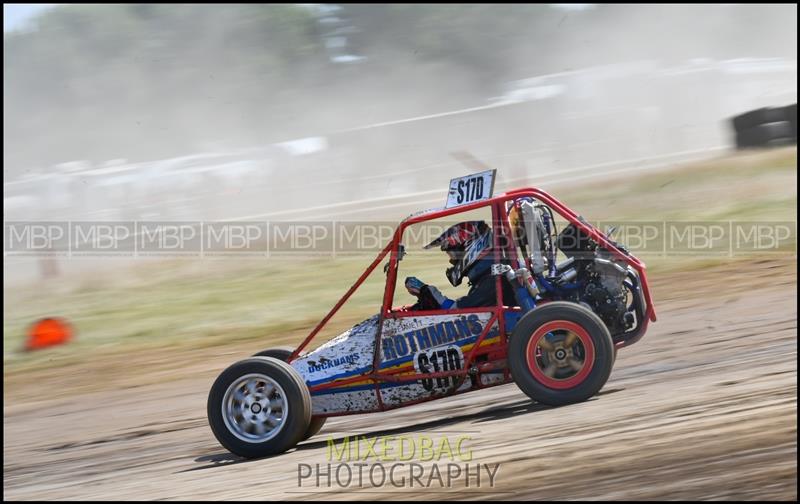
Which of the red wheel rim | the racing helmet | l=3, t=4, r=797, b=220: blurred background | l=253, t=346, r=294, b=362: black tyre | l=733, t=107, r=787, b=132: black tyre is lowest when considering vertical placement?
the red wheel rim

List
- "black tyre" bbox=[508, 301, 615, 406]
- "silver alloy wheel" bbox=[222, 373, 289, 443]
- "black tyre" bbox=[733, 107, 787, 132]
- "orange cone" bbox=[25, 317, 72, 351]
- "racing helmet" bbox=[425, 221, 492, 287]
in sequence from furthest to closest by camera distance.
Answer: "black tyre" bbox=[733, 107, 787, 132] → "orange cone" bbox=[25, 317, 72, 351] → "racing helmet" bbox=[425, 221, 492, 287] → "silver alloy wheel" bbox=[222, 373, 289, 443] → "black tyre" bbox=[508, 301, 615, 406]

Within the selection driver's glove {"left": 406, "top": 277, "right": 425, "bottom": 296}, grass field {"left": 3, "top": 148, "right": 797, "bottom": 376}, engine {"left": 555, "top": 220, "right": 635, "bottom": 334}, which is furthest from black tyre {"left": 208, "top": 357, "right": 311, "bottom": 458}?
grass field {"left": 3, "top": 148, "right": 797, "bottom": 376}

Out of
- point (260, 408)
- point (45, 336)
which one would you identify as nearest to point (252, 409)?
point (260, 408)

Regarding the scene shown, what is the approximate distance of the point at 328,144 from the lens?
74.0ft

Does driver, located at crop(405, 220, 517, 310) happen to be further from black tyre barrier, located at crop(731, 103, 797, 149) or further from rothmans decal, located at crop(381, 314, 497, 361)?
black tyre barrier, located at crop(731, 103, 797, 149)

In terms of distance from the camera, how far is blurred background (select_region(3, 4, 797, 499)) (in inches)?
434

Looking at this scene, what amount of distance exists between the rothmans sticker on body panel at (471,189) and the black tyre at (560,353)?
0.82 metres

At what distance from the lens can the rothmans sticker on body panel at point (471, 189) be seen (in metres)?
6.12

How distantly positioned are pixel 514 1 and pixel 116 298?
66.4 ft

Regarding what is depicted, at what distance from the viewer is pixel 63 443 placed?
7.83m

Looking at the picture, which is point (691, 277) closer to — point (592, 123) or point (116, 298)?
point (116, 298)

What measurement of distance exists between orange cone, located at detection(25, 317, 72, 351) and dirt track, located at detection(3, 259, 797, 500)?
67.5 inches

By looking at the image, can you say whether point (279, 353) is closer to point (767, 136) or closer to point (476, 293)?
point (476, 293)

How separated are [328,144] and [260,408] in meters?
16.8
